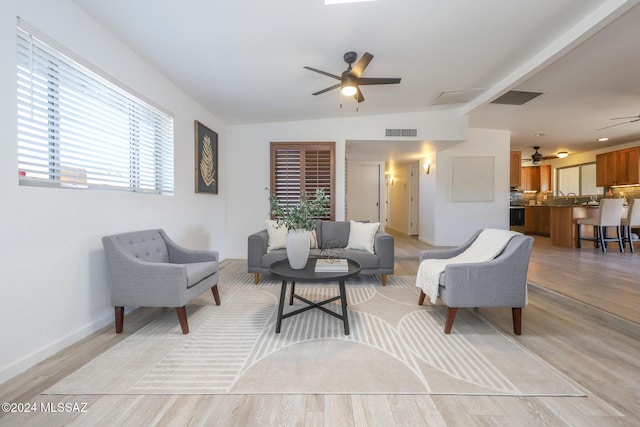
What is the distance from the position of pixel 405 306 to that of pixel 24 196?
316cm

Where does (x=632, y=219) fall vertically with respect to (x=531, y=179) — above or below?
below

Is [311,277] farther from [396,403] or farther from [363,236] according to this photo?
[363,236]

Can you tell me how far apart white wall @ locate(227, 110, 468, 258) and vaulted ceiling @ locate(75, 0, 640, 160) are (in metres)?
0.54

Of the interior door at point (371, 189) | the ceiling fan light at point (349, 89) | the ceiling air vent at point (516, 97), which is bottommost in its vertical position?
the interior door at point (371, 189)

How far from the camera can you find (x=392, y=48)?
9.29ft

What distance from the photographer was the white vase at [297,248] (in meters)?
2.50

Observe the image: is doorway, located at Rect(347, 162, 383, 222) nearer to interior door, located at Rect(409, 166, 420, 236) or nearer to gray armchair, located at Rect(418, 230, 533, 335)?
interior door, located at Rect(409, 166, 420, 236)

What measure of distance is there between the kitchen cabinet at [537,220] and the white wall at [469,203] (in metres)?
2.42

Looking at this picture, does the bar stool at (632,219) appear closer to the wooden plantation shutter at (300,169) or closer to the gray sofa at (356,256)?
the gray sofa at (356,256)

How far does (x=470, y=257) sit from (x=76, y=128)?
141 inches

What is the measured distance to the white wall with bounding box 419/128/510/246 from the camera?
605cm

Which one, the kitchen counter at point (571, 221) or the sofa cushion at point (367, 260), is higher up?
the kitchen counter at point (571, 221)

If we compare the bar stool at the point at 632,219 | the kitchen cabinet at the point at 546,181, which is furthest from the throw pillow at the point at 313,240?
the kitchen cabinet at the point at 546,181

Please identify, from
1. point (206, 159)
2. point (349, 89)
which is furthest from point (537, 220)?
point (206, 159)
